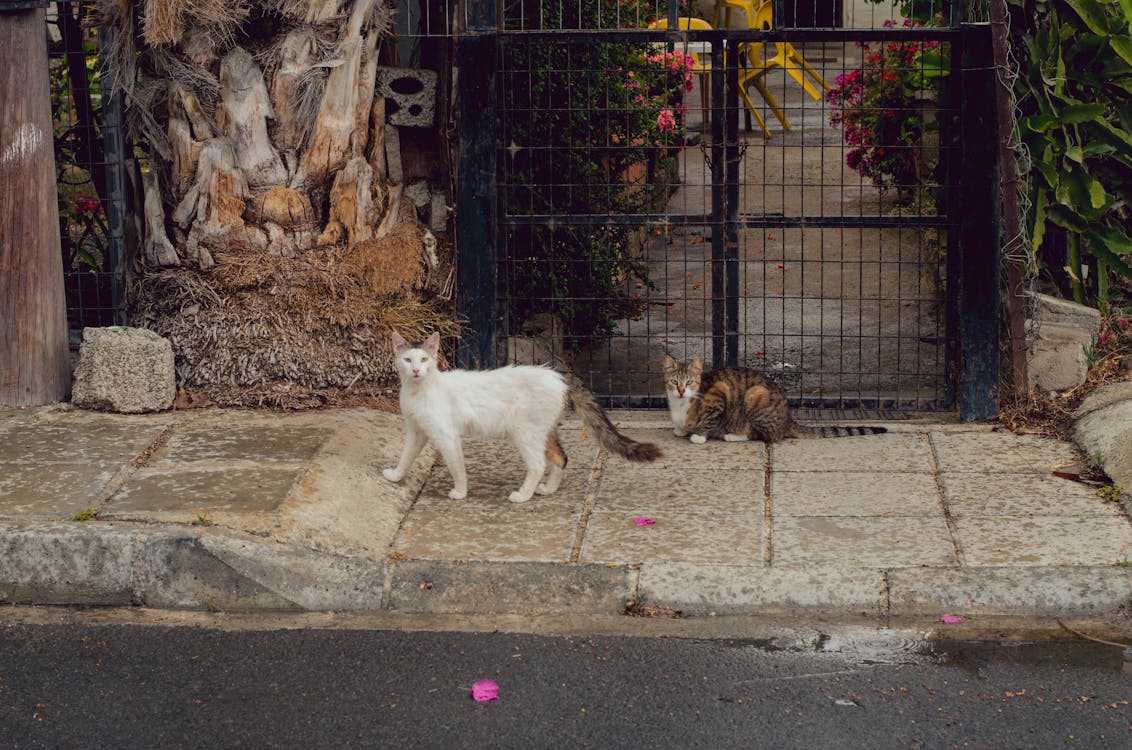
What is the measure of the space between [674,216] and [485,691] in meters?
3.53

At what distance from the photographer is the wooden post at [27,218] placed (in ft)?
24.1

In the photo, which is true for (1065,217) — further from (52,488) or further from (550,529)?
(52,488)

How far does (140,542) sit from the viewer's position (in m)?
5.62

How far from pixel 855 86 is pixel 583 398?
16.4 ft

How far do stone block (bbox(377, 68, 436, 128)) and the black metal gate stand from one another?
1.53ft

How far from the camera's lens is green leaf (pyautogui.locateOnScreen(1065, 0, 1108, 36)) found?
292 inches

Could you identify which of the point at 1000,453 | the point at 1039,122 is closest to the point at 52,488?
the point at 1000,453

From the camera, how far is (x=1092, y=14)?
745 cm

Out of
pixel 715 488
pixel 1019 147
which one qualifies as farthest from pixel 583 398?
pixel 1019 147

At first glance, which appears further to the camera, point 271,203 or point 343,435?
point 271,203

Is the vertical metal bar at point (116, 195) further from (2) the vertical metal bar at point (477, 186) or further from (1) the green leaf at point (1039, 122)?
(1) the green leaf at point (1039, 122)

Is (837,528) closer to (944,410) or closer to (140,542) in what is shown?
(944,410)

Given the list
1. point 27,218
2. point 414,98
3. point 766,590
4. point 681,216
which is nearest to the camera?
point 766,590

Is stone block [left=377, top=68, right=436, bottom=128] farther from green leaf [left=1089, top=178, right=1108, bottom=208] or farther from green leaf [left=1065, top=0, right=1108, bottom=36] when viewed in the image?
green leaf [left=1089, top=178, right=1108, bottom=208]
